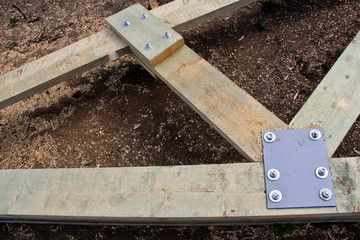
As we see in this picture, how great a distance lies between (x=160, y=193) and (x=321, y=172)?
0.76 meters

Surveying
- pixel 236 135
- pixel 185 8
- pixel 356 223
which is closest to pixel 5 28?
pixel 185 8

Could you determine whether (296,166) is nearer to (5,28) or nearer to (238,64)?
(238,64)

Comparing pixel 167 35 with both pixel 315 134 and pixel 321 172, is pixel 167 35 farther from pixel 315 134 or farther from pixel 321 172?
pixel 321 172

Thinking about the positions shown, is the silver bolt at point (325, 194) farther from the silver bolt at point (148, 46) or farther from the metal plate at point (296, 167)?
the silver bolt at point (148, 46)

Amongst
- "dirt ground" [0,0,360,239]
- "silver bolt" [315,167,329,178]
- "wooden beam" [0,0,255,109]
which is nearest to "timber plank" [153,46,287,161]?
"silver bolt" [315,167,329,178]

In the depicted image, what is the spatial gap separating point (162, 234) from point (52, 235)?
730mm

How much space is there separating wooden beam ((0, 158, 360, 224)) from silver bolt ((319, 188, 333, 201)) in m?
0.05

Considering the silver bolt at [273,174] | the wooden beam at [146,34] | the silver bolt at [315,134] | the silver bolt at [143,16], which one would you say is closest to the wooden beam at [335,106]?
the silver bolt at [315,134]

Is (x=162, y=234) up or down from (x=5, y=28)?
down

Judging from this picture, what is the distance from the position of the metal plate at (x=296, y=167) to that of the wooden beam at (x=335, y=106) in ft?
0.19

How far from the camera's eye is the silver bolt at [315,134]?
157cm

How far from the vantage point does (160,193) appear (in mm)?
1562

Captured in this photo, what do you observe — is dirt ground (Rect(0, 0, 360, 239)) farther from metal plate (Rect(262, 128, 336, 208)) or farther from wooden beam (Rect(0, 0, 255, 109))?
metal plate (Rect(262, 128, 336, 208))

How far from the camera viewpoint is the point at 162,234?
2014 mm
